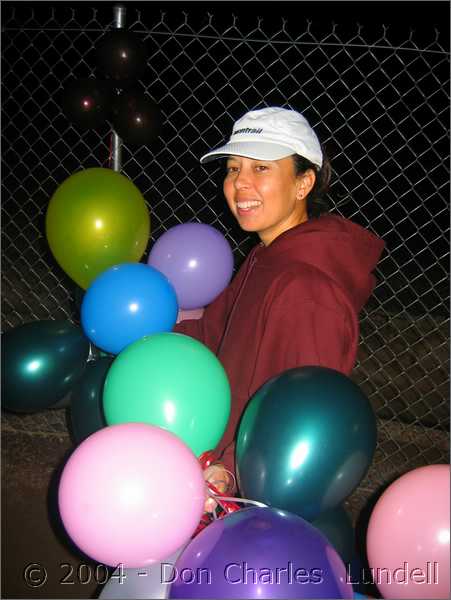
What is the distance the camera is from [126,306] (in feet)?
5.84

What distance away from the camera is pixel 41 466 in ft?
10.3

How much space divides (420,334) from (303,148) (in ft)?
11.6

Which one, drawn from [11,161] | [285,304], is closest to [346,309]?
[285,304]

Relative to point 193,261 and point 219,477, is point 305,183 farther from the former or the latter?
point 219,477

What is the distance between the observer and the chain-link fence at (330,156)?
3.49 meters

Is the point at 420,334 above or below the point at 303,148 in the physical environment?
below

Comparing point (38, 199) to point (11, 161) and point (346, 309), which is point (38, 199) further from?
point (346, 309)

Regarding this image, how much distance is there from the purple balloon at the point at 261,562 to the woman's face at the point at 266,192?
100 cm

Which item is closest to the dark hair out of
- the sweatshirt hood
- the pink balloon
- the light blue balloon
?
the sweatshirt hood

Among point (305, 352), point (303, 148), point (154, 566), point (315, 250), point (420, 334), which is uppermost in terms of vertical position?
point (303, 148)

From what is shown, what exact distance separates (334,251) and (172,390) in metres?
0.71

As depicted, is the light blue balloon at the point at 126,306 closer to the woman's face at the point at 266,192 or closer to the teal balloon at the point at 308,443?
the woman's face at the point at 266,192

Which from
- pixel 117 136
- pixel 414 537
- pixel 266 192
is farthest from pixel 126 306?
pixel 117 136

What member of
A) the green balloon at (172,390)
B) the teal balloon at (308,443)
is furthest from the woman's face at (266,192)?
the teal balloon at (308,443)
